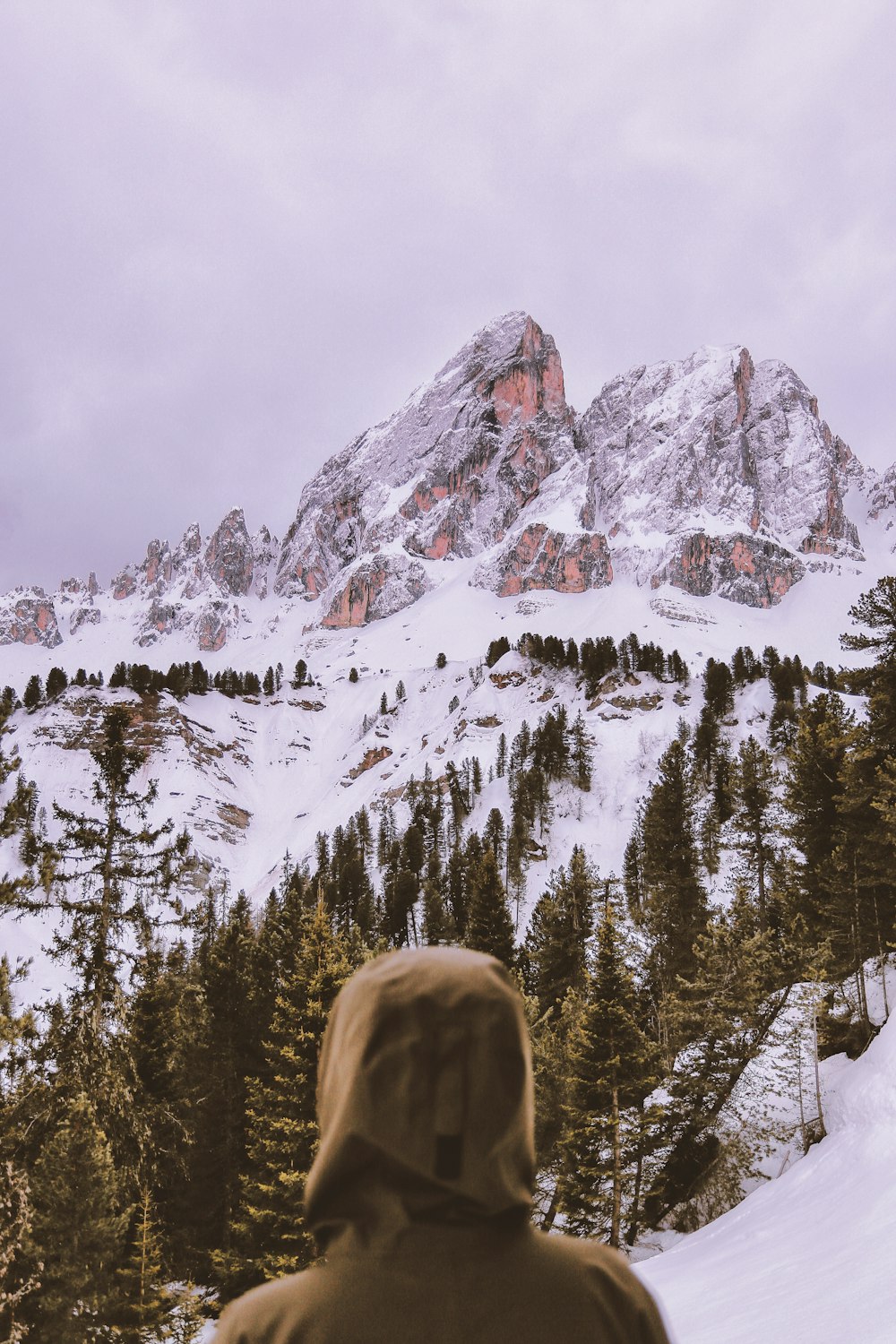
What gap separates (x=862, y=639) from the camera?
19000 millimetres

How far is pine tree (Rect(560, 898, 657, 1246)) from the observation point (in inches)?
723

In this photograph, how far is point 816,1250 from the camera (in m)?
10.0

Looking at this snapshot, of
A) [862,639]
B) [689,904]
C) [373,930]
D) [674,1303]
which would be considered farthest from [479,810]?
[674,1303]

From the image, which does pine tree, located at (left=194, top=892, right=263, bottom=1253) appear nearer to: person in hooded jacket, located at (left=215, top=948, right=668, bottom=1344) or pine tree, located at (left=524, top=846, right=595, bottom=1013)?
pine tree, located at (left=524, top=846, right=595, bottom=1013)

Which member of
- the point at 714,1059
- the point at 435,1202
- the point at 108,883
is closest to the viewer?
the point at 435,1202

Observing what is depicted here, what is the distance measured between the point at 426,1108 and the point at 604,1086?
64.2 feet

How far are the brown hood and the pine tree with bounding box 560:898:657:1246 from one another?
1865 cm

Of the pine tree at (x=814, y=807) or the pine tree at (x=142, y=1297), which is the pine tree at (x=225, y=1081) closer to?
the pine tree at (x=142, y=1297)

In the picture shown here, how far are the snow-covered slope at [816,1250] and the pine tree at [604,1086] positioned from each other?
279cm

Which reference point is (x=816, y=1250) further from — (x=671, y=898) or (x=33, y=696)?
(x=33, y=696)

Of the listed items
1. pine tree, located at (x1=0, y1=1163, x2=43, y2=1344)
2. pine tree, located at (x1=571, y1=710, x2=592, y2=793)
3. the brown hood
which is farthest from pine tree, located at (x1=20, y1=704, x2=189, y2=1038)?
pine tree, located at (x1=571, y1=710, x2=592, y2=793)

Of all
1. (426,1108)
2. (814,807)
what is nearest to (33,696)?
(814,807)

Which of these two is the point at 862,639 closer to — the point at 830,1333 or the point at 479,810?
the point at 830,1333

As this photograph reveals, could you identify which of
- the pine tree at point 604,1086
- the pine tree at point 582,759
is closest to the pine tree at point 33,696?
the pine tree at point 582,759
